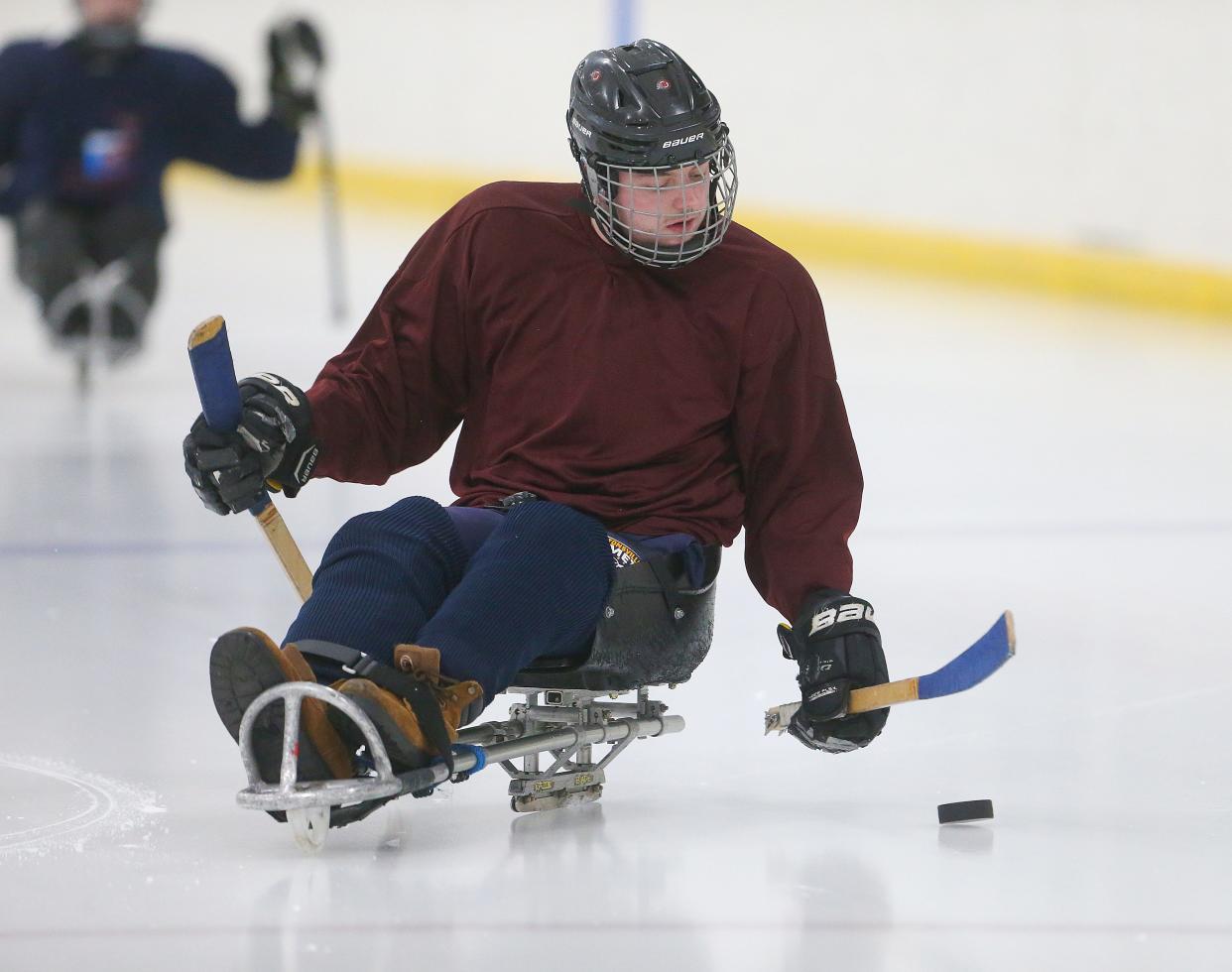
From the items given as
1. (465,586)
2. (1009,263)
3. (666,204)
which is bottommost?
(465,586)

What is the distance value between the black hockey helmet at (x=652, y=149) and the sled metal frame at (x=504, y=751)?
537 millimetres

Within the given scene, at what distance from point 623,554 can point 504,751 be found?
267 mm

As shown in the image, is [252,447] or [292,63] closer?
[252,447]

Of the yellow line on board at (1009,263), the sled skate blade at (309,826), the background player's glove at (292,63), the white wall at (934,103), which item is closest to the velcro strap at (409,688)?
the sled skate blade at (309,826)

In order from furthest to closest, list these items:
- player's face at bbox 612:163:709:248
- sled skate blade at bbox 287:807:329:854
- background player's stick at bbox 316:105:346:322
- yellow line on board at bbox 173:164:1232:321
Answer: yellow line on board at bbox 173:164:1232:321, background player's stick at bbox 316:105:346:322, player's face at bbox 612:163:709:248, sled skate blade at bbox 287:807:329:854

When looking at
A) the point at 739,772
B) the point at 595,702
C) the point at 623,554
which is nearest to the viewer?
the point at 623,554

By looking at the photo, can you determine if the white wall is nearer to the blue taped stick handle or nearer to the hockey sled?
the hockey sled

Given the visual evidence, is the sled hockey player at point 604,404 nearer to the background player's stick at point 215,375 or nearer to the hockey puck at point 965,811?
the background player's stick at point 215,375

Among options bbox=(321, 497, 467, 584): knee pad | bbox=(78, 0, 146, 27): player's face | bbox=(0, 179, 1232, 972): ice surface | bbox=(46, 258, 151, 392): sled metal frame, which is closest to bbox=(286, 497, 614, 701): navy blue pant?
bbox=(321, 497, 467, 584): knee pad

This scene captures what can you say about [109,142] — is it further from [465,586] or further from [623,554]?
[465,586]

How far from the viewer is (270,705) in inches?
78.6

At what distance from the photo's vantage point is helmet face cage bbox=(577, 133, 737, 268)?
2385mm

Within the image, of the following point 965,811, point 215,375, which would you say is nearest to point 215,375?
point 215,375

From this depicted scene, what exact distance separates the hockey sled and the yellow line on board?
4.69 m
